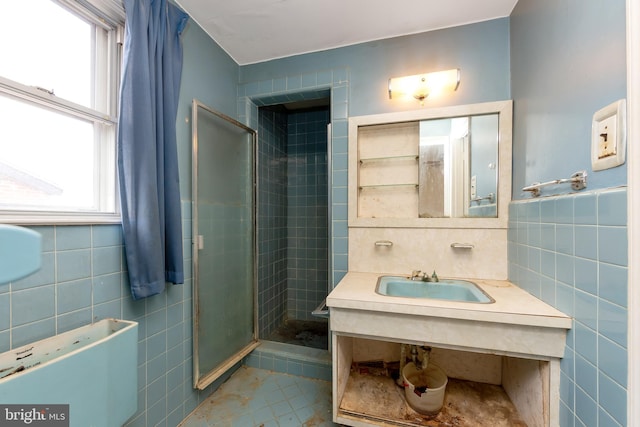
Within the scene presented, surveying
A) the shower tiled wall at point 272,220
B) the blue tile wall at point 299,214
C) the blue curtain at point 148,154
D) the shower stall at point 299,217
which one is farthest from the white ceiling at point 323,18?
the blue tile wall at point 299,214

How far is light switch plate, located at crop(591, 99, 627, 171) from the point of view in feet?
2.31

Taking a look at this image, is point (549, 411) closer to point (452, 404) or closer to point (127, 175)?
point (452, 404)

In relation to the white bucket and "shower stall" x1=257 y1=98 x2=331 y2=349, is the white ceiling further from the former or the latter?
the white bucket

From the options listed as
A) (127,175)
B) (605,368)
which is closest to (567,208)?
(605,368)

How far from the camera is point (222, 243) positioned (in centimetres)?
171

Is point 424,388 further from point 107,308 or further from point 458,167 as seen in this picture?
point 107,308

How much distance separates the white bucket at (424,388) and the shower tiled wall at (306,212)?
1358mm

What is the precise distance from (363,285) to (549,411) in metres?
0.85

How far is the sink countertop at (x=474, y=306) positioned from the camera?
950 millimetres

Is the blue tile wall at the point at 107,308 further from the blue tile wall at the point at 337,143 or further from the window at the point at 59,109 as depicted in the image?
the blue tile wall at the point at 337,143

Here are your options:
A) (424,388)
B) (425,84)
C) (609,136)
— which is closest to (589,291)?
(609,136)

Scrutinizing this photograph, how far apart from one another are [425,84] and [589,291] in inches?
50.4

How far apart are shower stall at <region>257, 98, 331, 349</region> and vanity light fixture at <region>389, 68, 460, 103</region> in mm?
1010

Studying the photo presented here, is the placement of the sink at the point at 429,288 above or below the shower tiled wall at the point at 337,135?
below
